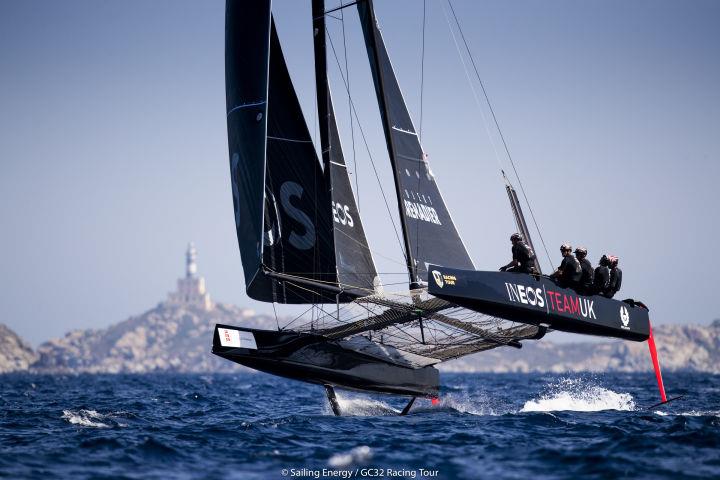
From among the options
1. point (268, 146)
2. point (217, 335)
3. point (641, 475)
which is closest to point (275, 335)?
point (217, 335)

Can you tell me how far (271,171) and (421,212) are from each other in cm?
269

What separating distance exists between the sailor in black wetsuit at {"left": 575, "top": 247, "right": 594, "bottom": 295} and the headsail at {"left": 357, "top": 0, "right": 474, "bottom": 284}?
1903mm

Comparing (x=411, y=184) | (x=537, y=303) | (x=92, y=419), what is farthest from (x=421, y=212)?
(x=92, y=419)

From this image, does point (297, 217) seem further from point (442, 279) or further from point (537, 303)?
point (537, 303)

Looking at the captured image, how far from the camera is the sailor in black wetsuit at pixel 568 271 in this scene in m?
16.1

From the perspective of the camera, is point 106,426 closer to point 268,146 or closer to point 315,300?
point 315,300

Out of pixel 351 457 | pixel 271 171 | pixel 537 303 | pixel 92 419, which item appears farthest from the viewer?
pixel 271 171

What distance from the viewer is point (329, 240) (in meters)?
16.7

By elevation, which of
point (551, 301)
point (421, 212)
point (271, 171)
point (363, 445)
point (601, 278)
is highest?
point (271, 171)

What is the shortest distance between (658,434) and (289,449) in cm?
506

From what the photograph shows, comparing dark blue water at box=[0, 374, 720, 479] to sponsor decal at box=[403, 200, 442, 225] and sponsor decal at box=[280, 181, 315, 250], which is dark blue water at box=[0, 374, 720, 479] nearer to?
sponsor decal at box=[280, 181, 315, 250]

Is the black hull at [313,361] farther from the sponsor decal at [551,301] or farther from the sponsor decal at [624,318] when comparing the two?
the sponsor decal at [624,318]

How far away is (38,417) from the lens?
16906mm

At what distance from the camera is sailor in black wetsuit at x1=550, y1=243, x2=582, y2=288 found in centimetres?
1612
